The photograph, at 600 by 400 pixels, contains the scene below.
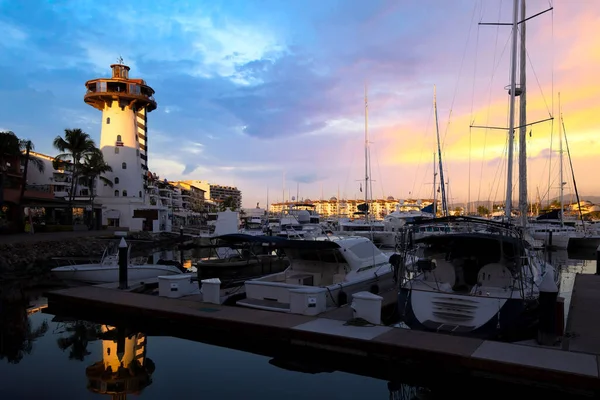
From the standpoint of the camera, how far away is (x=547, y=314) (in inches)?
380

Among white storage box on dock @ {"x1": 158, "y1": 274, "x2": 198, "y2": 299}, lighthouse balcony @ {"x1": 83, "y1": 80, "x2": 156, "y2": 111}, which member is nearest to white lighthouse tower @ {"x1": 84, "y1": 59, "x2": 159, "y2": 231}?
lighthouse balcony @ {"x1": 83, "y1": 80, "x2": 156, "y2": 111}

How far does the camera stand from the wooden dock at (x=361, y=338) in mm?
8148

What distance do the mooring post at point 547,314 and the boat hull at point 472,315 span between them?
0.73m

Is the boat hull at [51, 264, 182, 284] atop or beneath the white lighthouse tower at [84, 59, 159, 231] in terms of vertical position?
beneath


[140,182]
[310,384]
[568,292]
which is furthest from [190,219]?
[310,384]

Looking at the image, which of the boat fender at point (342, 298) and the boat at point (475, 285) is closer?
the boat at point (475, 285)

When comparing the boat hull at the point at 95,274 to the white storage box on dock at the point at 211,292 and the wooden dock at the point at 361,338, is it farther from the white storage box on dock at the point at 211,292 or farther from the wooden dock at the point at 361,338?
the white storage box on dock at the point at 211,292

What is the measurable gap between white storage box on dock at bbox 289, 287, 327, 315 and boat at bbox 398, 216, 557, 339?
2.15 meters

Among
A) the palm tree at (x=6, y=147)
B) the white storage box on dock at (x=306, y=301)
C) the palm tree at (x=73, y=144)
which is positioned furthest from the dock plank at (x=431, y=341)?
the palm tree at (x=73, y=144)

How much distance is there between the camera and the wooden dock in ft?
26.7

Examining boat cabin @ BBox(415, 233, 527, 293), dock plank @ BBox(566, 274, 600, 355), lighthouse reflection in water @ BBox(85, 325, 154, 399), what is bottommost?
lighthouse reflection in water @ BBox(85, 325, 154, 399)

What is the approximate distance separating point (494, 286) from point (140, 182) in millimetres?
54831

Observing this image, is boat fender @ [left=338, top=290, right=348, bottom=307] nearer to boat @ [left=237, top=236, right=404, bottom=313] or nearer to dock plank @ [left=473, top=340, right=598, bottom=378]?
boat @ [left=237, top=236, right=404, bottom=313]

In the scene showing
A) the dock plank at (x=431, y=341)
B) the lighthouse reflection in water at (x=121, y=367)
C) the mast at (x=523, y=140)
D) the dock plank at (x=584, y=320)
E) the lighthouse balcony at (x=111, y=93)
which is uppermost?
the lighthouse balcony at (x=111, y=93)
